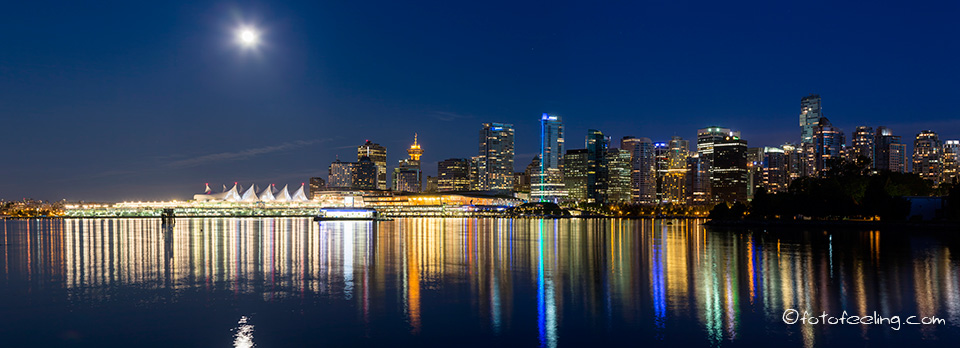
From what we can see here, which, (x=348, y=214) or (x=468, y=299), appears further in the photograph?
(x=348, y=214)

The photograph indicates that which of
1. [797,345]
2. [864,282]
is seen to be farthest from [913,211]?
[797,345]

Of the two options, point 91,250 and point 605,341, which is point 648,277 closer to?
point 605,341

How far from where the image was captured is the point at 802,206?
98.2m

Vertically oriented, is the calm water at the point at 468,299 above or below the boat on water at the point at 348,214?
above

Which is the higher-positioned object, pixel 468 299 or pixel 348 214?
pixel 468 299

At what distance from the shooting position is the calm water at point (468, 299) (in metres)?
16.5

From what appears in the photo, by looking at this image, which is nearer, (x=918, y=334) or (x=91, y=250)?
(x=918, y=334)

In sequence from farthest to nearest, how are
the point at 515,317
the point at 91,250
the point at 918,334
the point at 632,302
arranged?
the point at 91,250, the point at 632,302, the point at 515,317, the point at 918,334

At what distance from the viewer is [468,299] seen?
22203 millimetres

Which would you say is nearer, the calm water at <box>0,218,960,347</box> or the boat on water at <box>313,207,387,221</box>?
the calm water at <box>0,218,960,347</box>

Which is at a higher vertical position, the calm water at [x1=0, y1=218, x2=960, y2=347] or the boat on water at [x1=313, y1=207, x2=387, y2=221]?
the calm water at [x1=0, y1=218, x2=960, y2=347]

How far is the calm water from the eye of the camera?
16500mm

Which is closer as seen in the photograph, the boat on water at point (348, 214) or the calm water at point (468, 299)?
the calm water at point (468, 299)

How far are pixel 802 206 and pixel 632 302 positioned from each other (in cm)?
8830
